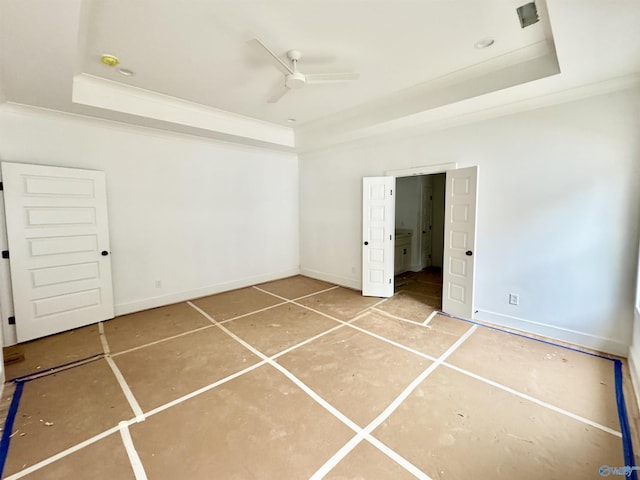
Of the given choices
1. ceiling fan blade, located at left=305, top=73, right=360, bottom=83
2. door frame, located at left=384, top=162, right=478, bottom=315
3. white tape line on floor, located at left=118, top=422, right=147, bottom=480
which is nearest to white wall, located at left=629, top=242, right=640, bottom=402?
door frame, located at left=384, top=162, right=478, bottom=315

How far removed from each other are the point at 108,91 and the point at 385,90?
3562 mm

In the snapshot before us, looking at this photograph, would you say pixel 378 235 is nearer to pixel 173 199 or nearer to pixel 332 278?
pixel 332 278

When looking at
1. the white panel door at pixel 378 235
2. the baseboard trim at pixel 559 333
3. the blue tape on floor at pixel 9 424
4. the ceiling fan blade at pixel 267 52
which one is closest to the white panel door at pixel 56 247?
the blue tape on floor at pixel 9 424

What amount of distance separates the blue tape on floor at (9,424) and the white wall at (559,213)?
191 inches

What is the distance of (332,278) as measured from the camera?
594cm

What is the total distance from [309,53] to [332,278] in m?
4.18

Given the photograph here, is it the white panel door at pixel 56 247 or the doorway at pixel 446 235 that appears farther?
the doorway at pixel 446 235

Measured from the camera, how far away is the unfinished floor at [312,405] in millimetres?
1735

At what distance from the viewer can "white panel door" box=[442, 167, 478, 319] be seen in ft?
12.5

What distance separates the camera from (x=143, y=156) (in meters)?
4.29

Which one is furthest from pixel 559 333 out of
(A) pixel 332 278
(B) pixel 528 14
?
(A) pixel 332 278

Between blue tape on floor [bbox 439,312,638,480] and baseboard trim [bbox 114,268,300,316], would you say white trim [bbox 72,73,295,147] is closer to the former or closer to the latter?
baseboard trim [bbox 114,268,300,316]

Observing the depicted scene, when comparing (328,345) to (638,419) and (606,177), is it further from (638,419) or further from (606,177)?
(606,177)

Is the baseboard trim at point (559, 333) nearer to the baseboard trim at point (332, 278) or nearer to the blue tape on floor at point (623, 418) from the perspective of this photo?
the blue tape on floor at point (623, 418)
